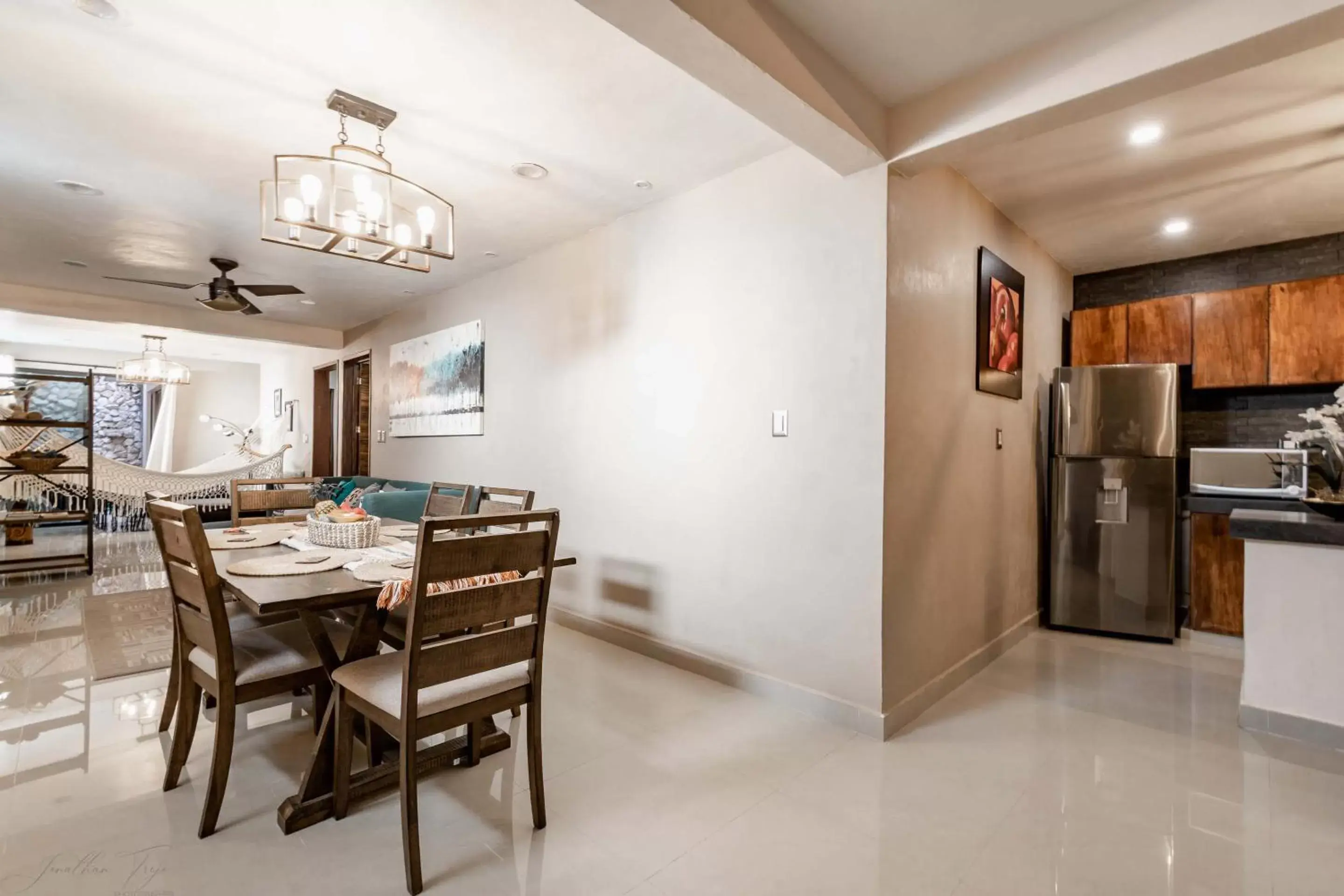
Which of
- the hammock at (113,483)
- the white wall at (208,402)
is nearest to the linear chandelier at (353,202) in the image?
the hammock at (113,483)

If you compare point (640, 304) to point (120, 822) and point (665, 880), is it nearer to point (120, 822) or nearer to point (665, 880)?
point (665, 880)

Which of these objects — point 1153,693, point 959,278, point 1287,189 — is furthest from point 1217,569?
point 959,278

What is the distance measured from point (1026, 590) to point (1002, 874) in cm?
251

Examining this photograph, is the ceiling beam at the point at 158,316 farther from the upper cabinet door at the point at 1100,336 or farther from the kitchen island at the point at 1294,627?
the kitchen island at the point at 1294,627

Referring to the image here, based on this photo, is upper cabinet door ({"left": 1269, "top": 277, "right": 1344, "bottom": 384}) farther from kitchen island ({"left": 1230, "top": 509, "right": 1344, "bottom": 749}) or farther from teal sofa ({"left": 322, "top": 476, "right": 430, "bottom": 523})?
teal sofa ({"left": 322, "top": 476, "right": 430, "bottom": 523})

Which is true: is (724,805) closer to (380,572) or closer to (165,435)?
(380,572)

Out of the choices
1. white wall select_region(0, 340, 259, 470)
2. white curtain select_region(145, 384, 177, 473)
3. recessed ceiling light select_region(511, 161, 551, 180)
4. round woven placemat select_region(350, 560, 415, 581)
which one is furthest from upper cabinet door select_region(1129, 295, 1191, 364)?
white curtain select_region(145, 384, 177, 473)

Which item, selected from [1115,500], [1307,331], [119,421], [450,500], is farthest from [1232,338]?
[119,421]

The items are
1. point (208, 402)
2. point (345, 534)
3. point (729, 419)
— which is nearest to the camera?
point (345, 534)

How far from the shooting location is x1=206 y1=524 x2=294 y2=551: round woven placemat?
7.47 feet

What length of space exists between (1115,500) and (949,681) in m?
1.88

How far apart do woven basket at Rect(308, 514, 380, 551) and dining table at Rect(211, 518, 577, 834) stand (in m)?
0.31

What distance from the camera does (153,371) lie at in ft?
22.4

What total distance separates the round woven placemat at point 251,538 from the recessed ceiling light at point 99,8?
172 centimetres
